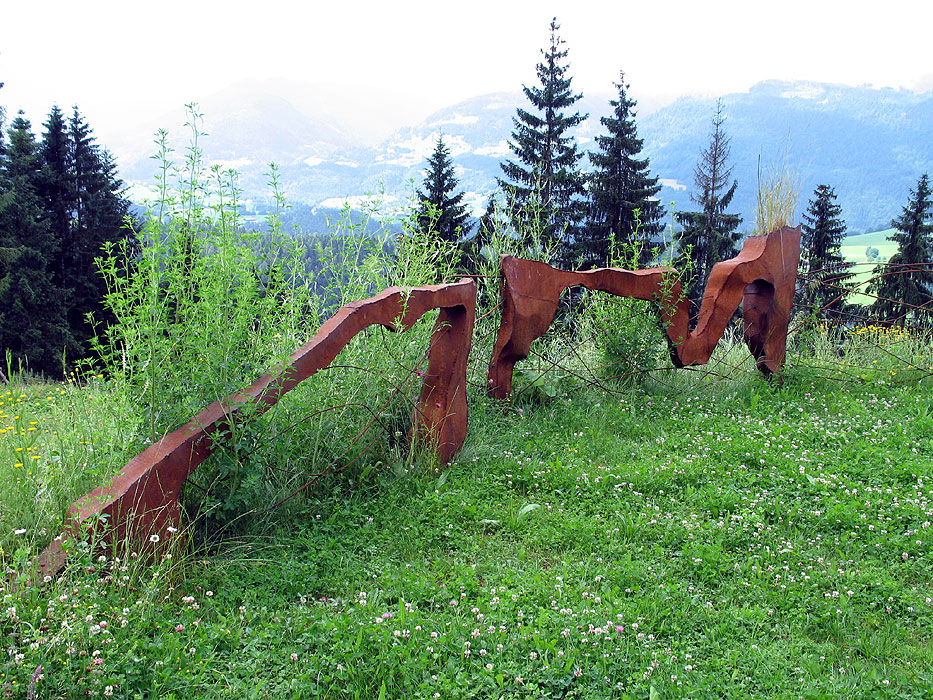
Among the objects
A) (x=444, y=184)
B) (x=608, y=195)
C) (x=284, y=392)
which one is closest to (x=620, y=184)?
(x=608, y=195)

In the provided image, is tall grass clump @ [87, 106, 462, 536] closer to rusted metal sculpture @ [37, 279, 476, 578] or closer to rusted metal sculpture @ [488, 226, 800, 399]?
rusted metal sculpture @ [37, 279, 476, 578]

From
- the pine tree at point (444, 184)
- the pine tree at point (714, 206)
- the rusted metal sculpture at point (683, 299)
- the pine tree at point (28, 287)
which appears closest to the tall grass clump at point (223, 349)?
the rusted metal sculpture at point (683, 299)

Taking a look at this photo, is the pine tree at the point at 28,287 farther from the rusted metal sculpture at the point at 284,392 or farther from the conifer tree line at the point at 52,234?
the rusted metal sculpture at the point at 284,392

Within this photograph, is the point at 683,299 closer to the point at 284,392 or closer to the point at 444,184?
the point at 284,392

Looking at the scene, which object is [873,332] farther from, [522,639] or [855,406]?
[522,639]

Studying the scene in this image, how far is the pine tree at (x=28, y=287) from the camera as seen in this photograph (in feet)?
67.9

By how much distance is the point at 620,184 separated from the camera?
32.3 m

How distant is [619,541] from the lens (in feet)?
11.3

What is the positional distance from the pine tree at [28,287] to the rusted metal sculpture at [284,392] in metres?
20.5

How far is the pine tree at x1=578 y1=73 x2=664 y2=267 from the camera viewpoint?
30469 mm

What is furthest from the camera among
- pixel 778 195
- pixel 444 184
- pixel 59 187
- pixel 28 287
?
pixel 444 184

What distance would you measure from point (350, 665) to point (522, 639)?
0.65 meters

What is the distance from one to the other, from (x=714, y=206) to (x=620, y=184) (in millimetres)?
6329

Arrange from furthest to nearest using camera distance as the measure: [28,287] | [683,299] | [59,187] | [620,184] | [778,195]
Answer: [620,184]
[59,187]
[28,287]
[778,195]
[683,299]
